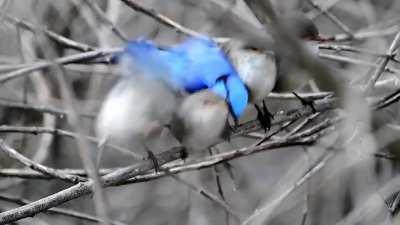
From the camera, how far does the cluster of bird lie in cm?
117

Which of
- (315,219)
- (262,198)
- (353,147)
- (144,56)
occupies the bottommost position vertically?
(353,147)

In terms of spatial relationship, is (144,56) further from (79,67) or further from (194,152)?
(79,67)

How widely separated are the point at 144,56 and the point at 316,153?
1498 millimetres

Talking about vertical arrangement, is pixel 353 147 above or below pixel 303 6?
below

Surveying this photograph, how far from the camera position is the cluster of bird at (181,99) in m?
1.17

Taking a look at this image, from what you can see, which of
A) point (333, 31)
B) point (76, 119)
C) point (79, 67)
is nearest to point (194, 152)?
point (76, 119)

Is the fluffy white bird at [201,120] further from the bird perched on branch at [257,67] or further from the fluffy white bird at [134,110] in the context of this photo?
the bird perched on branch at [257,67]

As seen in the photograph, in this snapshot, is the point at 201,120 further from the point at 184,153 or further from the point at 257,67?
the point at 257,67

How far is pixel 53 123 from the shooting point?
2.37m

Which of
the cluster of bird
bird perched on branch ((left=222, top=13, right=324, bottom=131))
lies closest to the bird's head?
the cluster of bird

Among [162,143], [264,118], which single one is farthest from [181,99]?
[162,143]

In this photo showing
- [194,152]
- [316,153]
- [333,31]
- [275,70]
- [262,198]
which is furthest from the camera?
[333,31]

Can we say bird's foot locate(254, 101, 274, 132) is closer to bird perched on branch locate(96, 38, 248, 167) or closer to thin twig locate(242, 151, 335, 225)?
thin twig locate(242, 151, 335, 225)

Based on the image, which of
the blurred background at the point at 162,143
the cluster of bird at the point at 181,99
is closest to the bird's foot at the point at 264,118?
the blurred background at the point at 162,143
